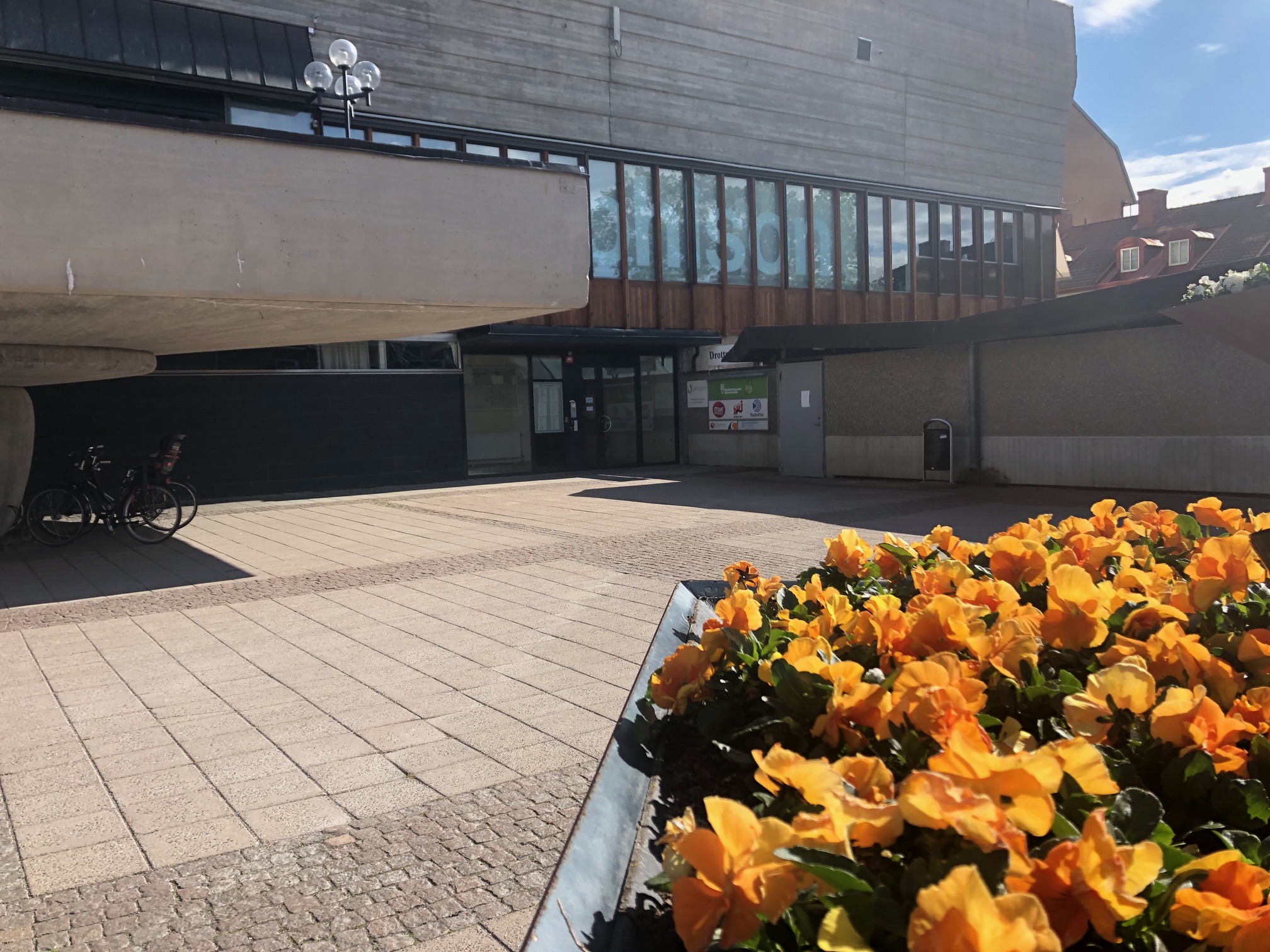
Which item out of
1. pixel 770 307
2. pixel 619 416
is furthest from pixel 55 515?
pixel 770 307

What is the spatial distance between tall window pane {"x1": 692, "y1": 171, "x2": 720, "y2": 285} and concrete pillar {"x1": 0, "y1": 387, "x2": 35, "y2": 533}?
14.0 metres

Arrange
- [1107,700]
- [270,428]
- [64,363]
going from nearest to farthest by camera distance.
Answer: [1107,700]
[64,363]
[270,428]

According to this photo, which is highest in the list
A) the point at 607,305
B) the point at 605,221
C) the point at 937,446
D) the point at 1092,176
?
the point at 1092,176

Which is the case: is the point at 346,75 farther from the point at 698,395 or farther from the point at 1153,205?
the point at 1153,205

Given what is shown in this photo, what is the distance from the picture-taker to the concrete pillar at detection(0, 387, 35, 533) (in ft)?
34.5

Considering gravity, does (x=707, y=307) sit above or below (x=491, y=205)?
above

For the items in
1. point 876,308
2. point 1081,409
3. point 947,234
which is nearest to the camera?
point 1081,409

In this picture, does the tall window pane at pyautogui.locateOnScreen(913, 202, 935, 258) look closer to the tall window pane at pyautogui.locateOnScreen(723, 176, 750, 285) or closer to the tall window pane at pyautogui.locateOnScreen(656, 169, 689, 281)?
the tall window pane at pyautogui.locateOnScreen(723, 176, 750, 285)

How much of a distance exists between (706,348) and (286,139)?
14.8 m

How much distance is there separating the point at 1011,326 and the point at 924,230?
12246mm

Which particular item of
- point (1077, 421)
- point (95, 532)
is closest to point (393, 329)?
point (95, 532)

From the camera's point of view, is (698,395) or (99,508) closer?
(99,508)

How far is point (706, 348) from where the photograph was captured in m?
21.8

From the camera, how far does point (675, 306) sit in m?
21.2
